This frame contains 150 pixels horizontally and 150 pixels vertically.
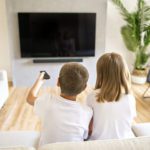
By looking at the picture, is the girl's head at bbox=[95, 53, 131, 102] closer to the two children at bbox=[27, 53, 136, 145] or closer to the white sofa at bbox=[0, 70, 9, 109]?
the two children at bbox=[27, 53, 136, 145]

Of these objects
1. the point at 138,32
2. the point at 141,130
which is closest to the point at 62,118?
the point at 141,130

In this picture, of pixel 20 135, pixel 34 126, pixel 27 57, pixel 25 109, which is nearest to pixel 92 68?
pixel 27 57

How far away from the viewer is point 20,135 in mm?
1740

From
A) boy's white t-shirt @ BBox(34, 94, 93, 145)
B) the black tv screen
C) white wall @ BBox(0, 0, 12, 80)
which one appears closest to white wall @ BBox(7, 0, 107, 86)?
the black tv screen

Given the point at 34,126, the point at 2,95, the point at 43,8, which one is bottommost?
the point at 34,126

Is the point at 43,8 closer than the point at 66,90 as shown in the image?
No

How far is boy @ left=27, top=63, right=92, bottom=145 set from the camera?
133 cm

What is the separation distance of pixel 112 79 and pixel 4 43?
3485 mm

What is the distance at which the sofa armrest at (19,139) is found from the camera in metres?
1.62

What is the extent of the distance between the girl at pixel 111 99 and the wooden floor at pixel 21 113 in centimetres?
148

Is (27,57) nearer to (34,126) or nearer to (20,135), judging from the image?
(34,126)

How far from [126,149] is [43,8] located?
344 centimetres

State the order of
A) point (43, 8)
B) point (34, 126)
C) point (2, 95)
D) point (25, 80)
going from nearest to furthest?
point (34, 126) → point (2, 95) → point (43, 8) → point (25, 80)

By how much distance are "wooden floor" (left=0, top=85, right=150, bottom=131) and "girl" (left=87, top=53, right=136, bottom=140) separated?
148 cm
